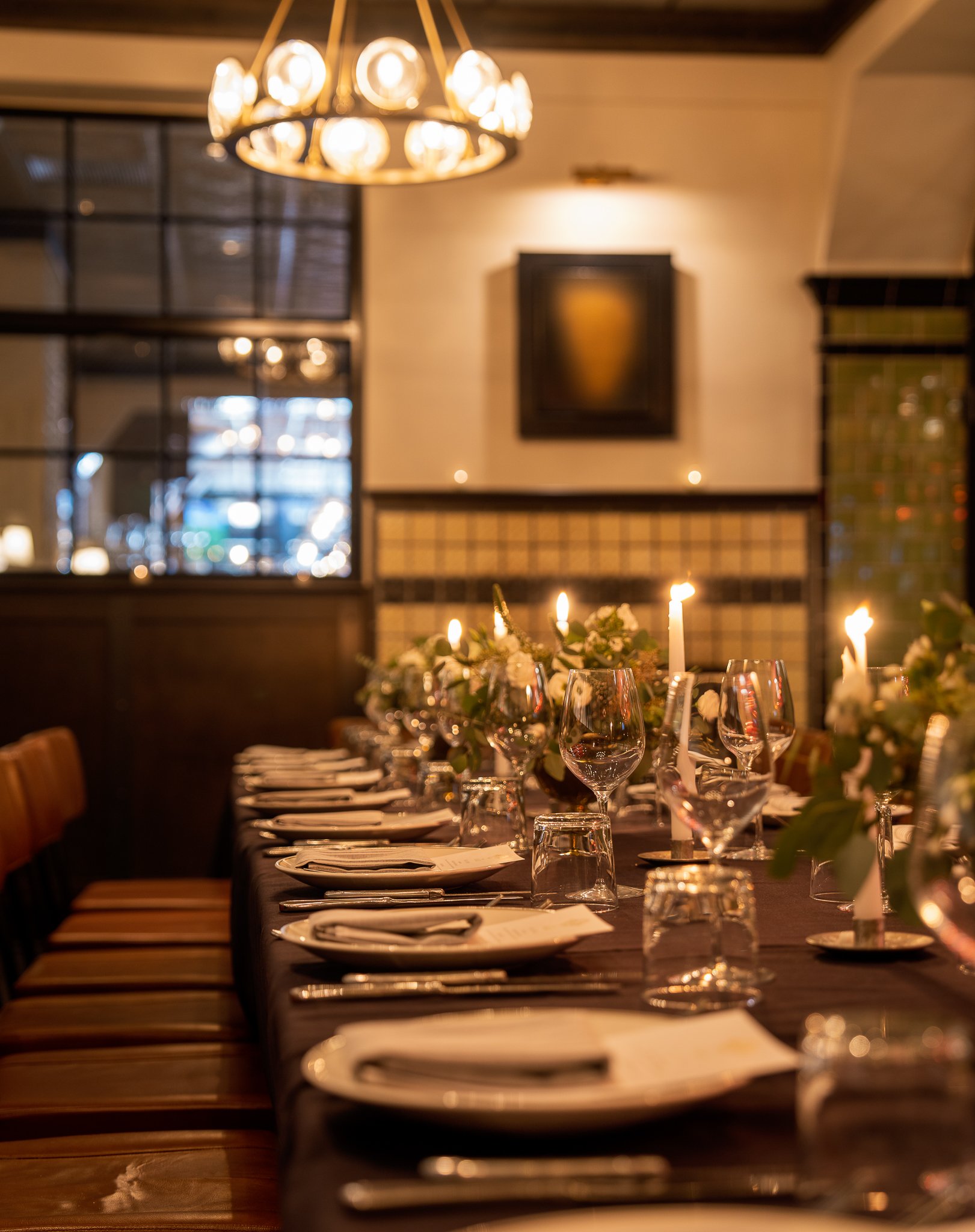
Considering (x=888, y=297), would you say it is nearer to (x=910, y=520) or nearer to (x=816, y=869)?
(x=910, y=520)

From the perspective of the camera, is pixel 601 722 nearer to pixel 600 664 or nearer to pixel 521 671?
pixel 521 671

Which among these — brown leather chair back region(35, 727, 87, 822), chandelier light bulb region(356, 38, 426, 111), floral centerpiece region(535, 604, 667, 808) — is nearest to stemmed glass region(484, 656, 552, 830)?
floral centerpiece region(535, 604, 667, 808)

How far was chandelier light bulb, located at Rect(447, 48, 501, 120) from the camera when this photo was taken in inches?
135

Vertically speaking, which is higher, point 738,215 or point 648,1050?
point 738,215

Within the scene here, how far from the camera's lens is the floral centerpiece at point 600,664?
190cm

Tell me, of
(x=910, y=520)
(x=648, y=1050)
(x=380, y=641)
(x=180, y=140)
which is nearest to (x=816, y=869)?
(x=648, y=1050)

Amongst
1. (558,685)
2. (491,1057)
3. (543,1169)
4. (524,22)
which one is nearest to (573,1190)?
(543,1169)

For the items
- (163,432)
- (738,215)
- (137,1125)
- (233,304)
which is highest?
(738,215)

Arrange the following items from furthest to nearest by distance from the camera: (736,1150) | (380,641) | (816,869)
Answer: (380,641) < (816,869) < (736,1150)

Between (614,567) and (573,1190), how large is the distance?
16.6ft

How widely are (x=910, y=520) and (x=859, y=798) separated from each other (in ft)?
16.4

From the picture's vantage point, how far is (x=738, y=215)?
5699 millimetres

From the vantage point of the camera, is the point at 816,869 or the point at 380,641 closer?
the point at 816,869

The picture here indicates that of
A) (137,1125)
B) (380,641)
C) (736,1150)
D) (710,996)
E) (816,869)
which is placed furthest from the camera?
(380,641)
